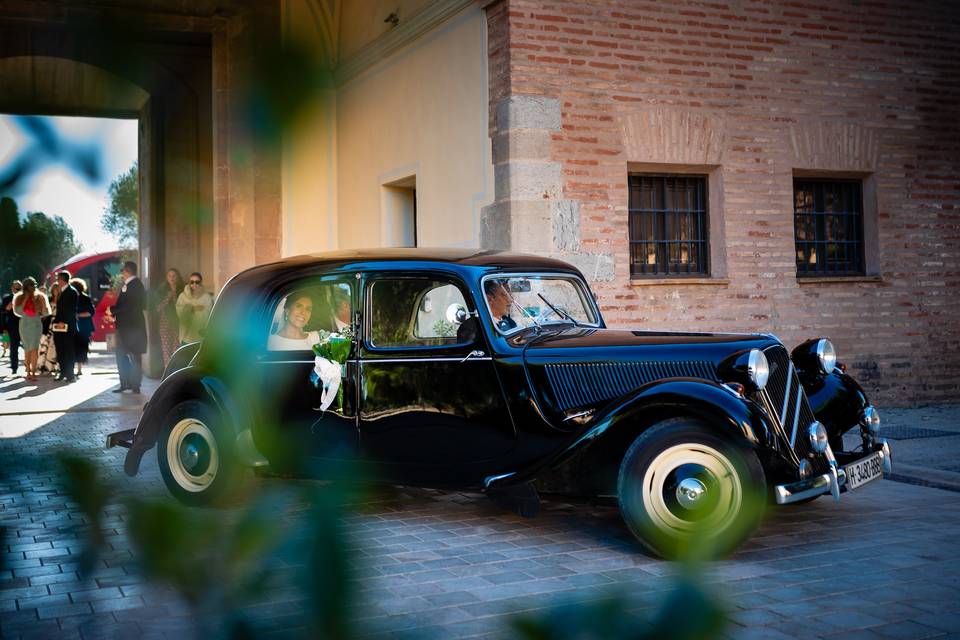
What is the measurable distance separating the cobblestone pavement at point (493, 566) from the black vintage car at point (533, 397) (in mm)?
302

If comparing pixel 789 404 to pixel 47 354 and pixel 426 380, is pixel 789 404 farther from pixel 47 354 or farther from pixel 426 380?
pixel 47 354

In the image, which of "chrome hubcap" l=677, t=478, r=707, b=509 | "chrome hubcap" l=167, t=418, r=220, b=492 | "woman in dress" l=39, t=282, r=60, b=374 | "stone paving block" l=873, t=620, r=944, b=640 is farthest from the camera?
"woman in dress" l=39, t=282, r=60, b=374

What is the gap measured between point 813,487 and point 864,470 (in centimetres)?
54

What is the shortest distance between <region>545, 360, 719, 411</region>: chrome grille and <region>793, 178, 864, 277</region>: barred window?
559cm

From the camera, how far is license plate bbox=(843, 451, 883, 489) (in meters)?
4.52

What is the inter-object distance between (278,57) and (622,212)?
Answer: 8.10 metres

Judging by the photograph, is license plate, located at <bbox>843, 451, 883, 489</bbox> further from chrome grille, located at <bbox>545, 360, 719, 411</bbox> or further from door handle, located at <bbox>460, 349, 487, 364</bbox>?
door handle, located at <bbox>460, 349, 487, 364</bbox>

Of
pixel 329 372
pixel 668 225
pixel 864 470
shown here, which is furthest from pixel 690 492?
pixel 668 225

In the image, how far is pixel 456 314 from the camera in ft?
16.3

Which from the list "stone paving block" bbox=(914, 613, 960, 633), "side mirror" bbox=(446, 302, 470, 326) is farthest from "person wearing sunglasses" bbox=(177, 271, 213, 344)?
"side mirror" bbox=(446, 302, 470, 326)

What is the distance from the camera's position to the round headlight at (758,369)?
4.38 metres

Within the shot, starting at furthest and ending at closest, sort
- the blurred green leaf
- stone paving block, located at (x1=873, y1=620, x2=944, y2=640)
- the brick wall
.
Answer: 1. the brick wall
2. stone paving block, located at (x1=873, y1=620, x2=944, y2=640)
3. the blurred green leaf

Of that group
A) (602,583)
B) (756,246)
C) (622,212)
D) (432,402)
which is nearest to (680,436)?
(432,402)

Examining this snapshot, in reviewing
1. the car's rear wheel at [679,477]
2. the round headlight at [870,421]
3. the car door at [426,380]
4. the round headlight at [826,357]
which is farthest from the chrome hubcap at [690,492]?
the round headlight at [826,357]
